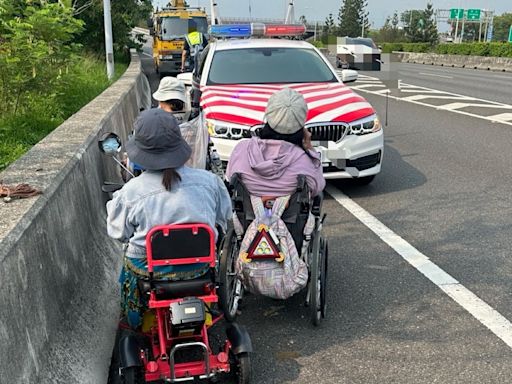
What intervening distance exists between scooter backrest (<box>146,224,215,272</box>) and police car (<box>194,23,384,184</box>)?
380 centimetres

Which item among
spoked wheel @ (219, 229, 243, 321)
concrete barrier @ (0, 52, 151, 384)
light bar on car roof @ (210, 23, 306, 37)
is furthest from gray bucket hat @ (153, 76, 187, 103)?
light bar on car roof @ (210, 23, 306, 37)

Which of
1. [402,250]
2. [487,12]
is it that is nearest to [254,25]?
[402,250]

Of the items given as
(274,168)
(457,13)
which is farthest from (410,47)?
(274,168)

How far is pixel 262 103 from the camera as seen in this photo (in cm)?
Result: 728

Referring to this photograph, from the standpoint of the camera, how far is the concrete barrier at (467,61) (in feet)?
115

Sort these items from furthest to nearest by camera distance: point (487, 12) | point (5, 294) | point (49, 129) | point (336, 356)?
point (487, 12) → point (49, 129) → point (336, 356) → point (5, 294)

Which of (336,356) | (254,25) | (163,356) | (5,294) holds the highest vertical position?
(254,25)

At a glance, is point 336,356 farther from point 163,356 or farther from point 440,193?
point 440,193

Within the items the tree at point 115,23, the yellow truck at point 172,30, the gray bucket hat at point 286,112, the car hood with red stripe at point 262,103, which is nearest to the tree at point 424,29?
the yellow truck at point 172,30

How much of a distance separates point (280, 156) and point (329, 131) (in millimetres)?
3042

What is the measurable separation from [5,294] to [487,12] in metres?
106

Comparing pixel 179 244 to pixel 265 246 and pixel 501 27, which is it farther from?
pixel 501 27

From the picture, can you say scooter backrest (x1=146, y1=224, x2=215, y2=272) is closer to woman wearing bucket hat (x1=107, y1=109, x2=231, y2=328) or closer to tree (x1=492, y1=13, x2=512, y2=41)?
woman wearing bucket hat (x1=107, y1=109, x2=231, y2=328)

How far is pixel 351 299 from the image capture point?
15.2 feet
